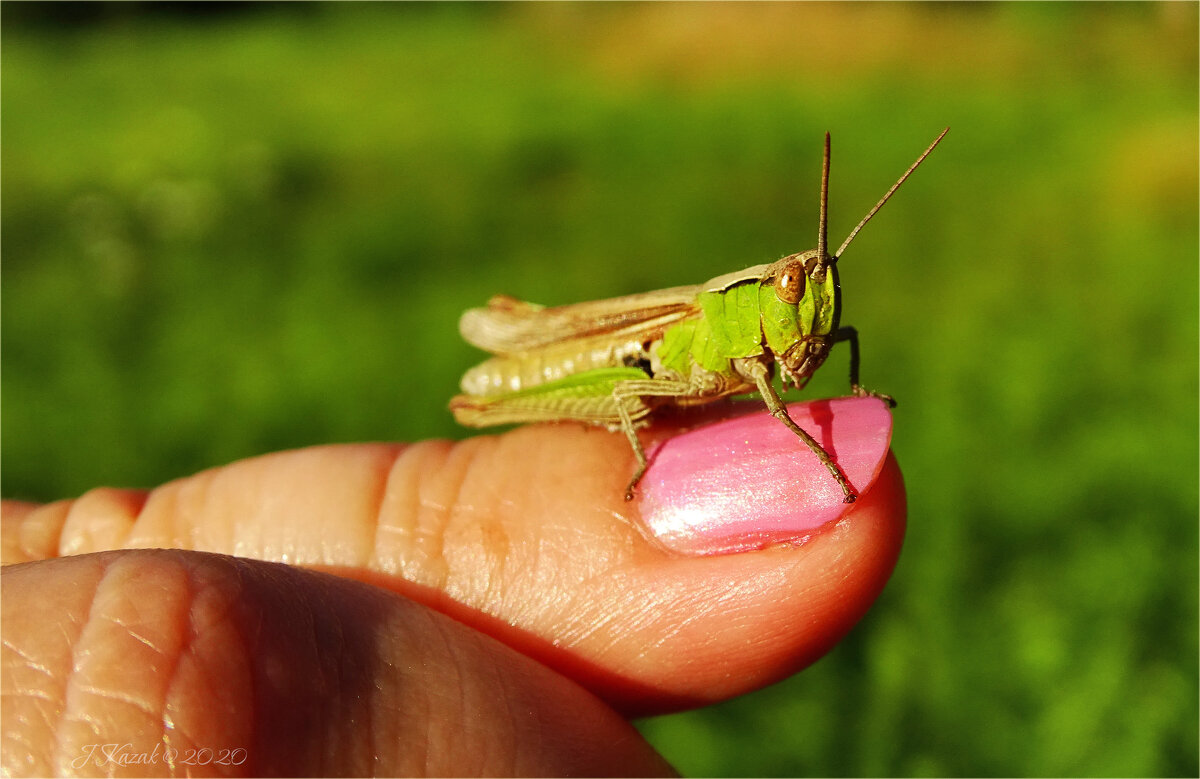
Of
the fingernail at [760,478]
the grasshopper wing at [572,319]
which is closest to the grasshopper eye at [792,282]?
the fingernail at [760,478]

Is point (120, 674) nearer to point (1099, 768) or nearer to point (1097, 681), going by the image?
point (1099, 768)

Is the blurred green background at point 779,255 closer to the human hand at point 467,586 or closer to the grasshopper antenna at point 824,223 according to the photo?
the human hand at point 467,586

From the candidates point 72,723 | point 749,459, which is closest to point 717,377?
point 749,459

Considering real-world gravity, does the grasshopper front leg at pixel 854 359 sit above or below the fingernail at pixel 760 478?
above

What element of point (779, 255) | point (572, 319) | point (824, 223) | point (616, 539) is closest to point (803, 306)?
point (824, 223)

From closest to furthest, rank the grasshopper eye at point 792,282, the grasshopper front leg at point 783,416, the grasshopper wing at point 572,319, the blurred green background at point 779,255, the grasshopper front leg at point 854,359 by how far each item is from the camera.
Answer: the grasshopper front leg at point 783,416 → the grasshopper eye at point 792,282 → the grasshopper front leg at point 854,359 → the grasshopper wing at point 572,319 → the blurred green background at point 779,255

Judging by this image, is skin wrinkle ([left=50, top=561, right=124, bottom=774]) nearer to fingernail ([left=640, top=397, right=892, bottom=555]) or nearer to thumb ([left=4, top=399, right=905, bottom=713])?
thumb ([left=4, top=399, right=905, bottom=713])

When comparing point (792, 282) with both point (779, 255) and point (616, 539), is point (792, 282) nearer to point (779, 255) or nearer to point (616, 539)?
point (616, 539)
